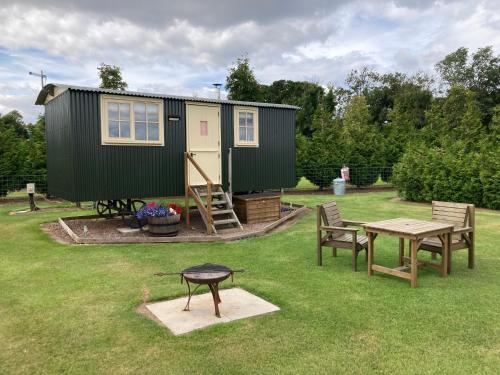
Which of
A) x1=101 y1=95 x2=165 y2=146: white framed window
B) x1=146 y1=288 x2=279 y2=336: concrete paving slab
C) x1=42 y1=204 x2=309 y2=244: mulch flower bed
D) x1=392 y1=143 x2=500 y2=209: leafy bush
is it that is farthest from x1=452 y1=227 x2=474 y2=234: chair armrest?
x1=392 y1=143 x2=500 y2=209: leafy bush

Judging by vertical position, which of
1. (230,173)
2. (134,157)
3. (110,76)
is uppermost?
(110,76)

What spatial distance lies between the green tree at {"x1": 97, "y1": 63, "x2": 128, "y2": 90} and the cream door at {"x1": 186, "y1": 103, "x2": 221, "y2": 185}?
32.8 ft

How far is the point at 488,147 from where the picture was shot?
13914 mm

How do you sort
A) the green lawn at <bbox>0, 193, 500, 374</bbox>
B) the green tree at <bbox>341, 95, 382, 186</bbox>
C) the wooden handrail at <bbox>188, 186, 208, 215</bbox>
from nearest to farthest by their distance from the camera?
the green lawn at <bbox>0, 193, 500, 374</bbox> → the wooden handrail at <bbox>188, 186, 208, 215</bbox> → the green tree at <bbox>341, 95, 382, 186</bbox>

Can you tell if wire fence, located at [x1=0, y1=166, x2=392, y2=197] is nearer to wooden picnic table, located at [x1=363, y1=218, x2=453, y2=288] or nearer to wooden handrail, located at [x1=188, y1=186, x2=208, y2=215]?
wooden handrail, located at [x1=188, y1=186, x2=208, y2=215]

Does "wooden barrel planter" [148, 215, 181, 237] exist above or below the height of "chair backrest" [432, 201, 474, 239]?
below

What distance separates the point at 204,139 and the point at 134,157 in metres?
1.89

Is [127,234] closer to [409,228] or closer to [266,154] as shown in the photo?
[266,154]

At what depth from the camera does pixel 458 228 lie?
614cm

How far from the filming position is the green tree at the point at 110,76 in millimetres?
18984

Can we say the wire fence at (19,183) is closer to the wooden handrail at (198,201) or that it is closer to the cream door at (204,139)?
the cream door at (204,139)

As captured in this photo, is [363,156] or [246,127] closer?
[246,127]

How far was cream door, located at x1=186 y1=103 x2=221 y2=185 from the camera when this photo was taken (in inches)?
408

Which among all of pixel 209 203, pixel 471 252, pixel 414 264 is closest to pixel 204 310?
pixel 414 264
